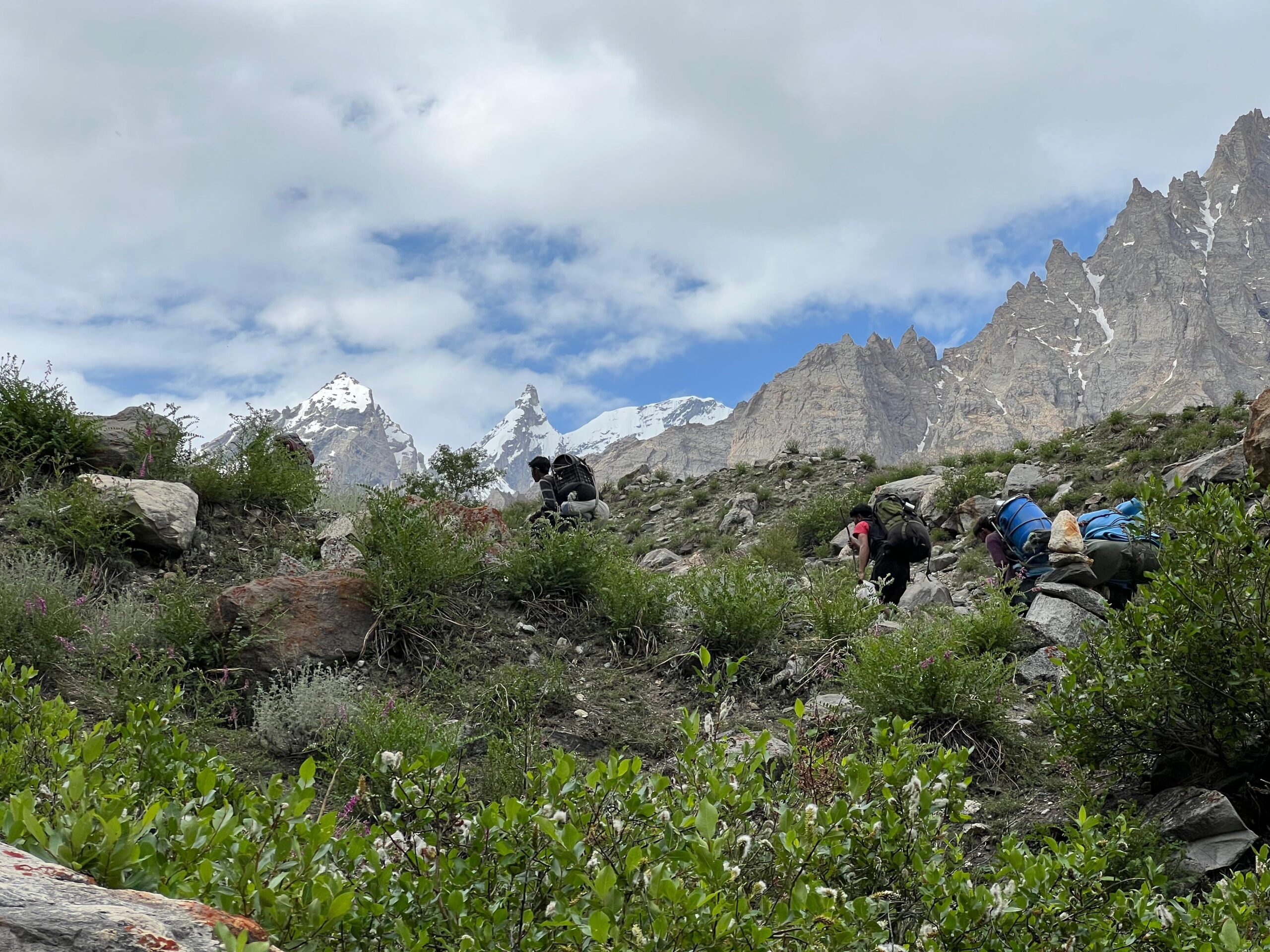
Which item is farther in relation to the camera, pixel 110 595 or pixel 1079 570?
pixel 1079 570

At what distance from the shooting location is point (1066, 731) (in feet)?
13.0

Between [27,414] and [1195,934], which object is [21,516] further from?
[1195,934]

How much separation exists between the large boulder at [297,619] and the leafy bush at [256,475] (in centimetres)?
286

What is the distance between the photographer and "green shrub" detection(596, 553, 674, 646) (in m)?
6.61

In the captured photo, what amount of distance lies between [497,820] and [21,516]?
6.92m

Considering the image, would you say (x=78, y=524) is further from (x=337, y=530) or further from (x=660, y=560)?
(x=660, y=560)

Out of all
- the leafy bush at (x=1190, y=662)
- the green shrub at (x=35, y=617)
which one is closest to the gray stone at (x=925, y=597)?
the leafy bush at (x=1190, y=662)

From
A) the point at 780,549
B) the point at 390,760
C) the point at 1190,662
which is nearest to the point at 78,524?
the point at 390,760

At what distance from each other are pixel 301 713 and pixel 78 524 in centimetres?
327

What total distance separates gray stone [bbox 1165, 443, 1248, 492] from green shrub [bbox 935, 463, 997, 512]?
10.0ft

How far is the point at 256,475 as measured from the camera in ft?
28.0

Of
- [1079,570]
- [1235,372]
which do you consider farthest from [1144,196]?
[1079,570]

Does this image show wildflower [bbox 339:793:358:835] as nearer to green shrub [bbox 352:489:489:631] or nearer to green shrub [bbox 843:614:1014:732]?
green shrub [bbox 352:489:489:631]

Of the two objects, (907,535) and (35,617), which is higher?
(907,535)
